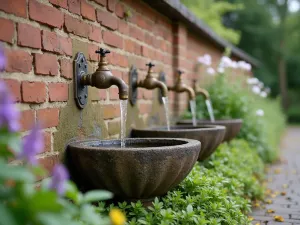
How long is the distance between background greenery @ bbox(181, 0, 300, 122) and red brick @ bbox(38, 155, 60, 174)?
784 inches

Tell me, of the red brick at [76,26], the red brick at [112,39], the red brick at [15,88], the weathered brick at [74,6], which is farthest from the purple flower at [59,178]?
the red brick at [112,39]

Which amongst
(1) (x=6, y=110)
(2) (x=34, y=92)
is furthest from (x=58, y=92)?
(1) (x=6, y=110)

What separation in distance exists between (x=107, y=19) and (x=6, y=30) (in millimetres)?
1237

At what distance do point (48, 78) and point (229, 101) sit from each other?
3972 mm

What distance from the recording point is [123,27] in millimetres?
3186

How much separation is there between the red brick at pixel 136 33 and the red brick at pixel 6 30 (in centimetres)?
168

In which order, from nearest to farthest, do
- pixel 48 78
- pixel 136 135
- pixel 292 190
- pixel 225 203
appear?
pixel 48 78 < pixel 225 203 < pixel 136 135 < pixel 292 190

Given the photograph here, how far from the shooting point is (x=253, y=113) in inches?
252

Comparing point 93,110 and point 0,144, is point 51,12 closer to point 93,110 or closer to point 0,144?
point 93,110

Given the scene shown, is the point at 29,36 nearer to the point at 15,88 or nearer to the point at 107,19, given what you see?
the point at 15,88

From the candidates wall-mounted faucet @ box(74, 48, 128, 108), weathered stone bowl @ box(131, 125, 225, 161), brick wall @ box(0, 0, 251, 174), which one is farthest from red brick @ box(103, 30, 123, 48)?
weathered stone bowl @ box(131, 125, 225, 161)

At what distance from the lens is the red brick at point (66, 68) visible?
2.25 m

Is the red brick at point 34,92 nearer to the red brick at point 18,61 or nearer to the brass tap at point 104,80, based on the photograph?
the red brick at point 18,61

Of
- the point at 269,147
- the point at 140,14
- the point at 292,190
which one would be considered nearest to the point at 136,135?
the point at 140,14
